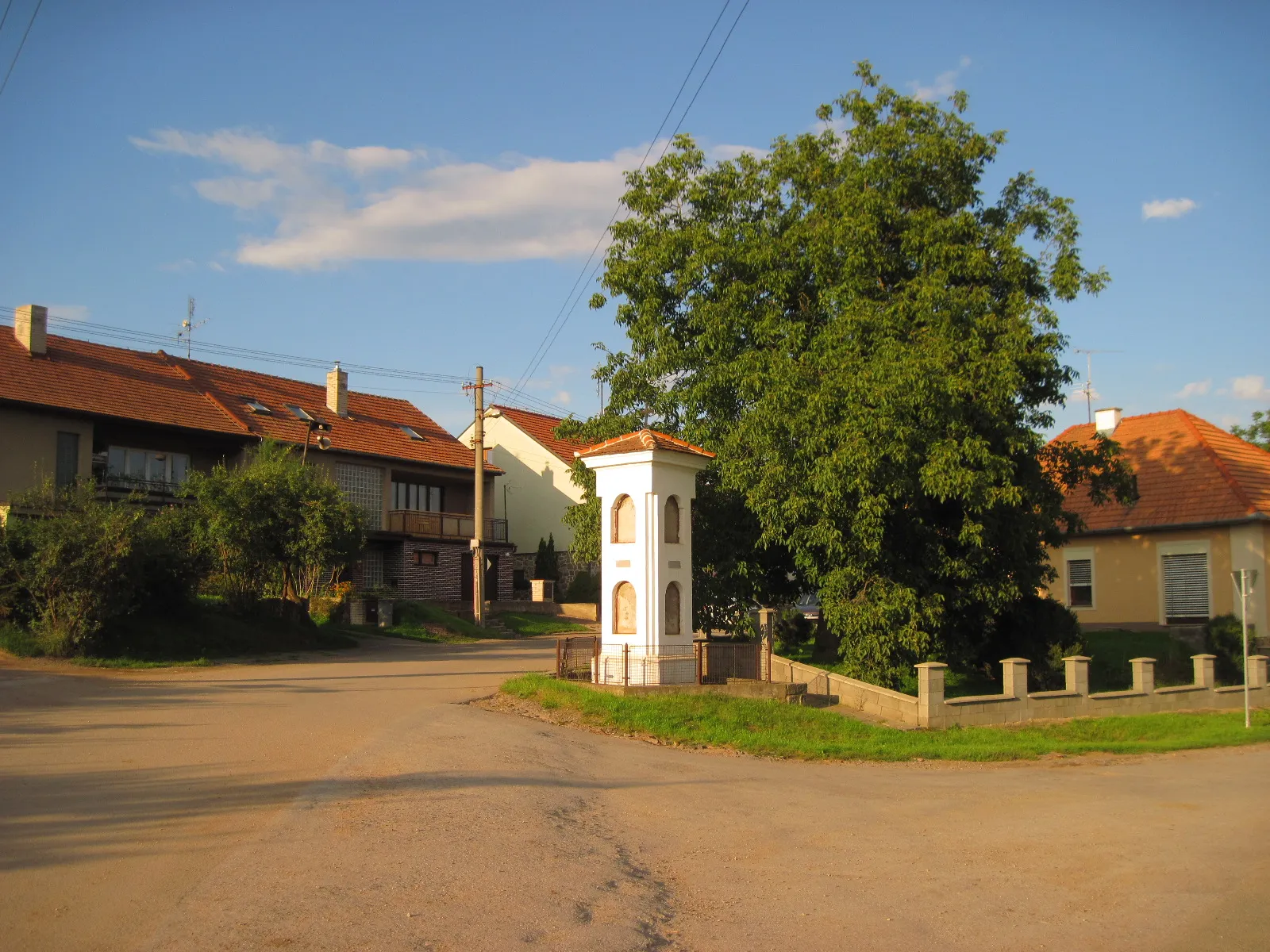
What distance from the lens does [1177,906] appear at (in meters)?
7.89

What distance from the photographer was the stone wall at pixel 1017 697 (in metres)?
17.5

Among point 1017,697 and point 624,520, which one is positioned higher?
point 624,520

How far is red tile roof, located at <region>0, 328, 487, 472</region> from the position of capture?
32.1 m

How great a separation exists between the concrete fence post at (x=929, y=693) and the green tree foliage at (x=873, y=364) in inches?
80.4

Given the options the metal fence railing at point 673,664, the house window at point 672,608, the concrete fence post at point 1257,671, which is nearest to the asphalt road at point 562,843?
the metal fence railing at point 673,664

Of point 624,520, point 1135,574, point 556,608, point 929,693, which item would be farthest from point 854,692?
point 556,608

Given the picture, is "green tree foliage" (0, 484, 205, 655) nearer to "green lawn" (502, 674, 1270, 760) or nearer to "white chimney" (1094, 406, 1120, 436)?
"green lawn" (502, 674, 1270, 760)

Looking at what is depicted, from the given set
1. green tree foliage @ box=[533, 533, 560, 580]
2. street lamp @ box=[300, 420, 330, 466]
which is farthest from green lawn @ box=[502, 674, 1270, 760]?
green tree foliage @ box=[533, 533, 560, 580]

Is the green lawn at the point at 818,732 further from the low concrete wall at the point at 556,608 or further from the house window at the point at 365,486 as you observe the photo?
the house window at the point at 365,486

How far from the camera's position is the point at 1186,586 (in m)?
27.7

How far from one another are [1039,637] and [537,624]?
18.8m

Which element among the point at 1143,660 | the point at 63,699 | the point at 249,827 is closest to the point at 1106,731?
the point at 1143,660

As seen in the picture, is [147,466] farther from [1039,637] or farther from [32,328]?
[1039,637]

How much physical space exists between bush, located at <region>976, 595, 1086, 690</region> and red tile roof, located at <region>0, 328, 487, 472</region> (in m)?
23.9
